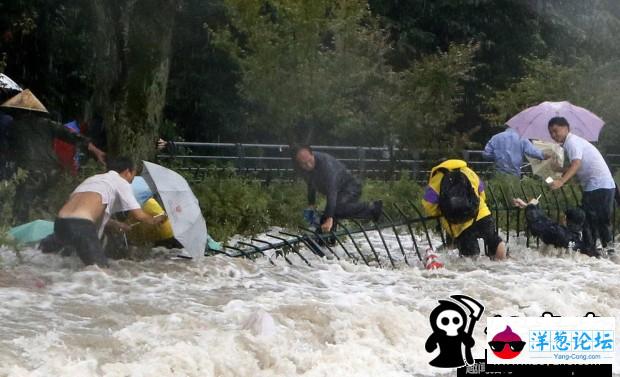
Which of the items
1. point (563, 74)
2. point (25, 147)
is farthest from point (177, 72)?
point (25, 147)

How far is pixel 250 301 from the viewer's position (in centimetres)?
912

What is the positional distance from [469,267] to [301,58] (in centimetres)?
1221

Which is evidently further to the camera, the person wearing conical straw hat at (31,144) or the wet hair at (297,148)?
the person wearing conical straw hat at (31,144)

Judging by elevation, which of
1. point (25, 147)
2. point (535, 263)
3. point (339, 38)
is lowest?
point (535, 263)

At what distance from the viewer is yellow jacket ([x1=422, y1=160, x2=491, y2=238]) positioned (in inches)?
451

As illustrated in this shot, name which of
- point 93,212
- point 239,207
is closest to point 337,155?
point 239,207

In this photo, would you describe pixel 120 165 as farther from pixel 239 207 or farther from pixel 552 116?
pixel 552 116

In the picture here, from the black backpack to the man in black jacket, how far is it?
1.12 metres

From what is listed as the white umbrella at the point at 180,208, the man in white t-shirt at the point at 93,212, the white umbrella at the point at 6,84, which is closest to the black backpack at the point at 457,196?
the white umbrella at the point at 180,208

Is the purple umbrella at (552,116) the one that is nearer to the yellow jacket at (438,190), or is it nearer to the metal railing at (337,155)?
the metal railing at (337,155)

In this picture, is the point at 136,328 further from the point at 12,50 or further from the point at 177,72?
the point at 177,72

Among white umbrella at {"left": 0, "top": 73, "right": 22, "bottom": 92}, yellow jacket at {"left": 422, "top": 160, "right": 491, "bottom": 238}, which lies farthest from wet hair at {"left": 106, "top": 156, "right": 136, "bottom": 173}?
white umbrella at {"left": 0, "top": 73, "right": 22, "bottom": 92}

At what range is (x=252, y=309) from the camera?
8.71 metres

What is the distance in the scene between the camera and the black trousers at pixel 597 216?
12266 mm
